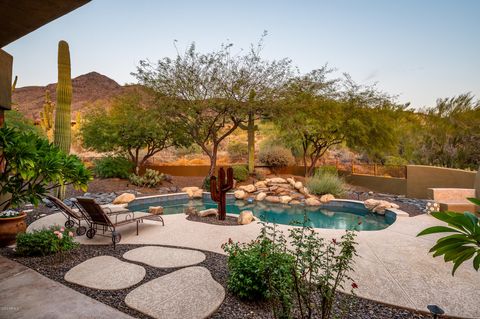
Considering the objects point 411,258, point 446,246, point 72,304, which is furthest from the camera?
point 411,258

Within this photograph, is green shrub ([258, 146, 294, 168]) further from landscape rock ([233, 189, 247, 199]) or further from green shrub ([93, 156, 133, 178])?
green shrub ([93, 156, 133, 178])

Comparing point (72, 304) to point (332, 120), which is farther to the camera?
point (332, 120)

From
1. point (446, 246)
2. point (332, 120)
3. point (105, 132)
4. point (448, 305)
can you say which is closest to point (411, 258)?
point (448, 305)

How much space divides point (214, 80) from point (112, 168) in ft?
20.9

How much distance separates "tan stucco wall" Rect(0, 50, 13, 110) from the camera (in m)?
2.53

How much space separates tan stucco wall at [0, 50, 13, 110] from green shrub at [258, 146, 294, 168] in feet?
46.8

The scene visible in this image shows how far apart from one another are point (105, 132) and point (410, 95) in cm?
1688

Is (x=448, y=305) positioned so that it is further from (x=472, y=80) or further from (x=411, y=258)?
(x=472, y=80)

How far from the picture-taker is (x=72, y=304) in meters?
2.44

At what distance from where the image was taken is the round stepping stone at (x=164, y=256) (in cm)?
369

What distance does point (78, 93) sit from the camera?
111ft

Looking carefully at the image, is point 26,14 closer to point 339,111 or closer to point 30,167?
point 30,167

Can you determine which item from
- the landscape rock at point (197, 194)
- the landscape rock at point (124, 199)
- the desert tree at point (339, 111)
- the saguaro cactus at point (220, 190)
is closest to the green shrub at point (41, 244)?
the saguaro cactus at point (220, 190)

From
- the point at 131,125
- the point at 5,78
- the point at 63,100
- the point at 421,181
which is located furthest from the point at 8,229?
the point at 421,181
